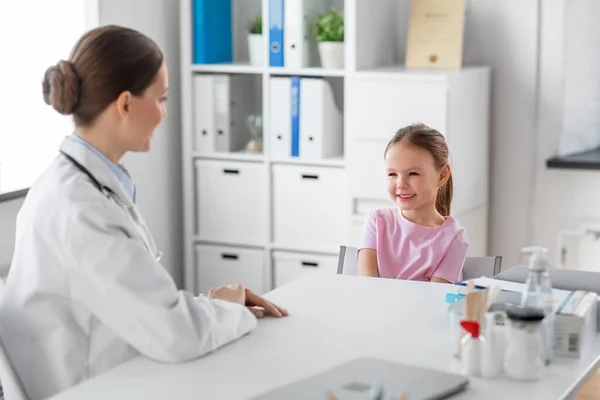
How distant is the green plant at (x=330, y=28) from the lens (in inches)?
170

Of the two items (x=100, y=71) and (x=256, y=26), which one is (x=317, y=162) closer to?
(x=256, y=26)

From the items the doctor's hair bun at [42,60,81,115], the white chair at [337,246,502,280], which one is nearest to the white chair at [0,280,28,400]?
the doctor's hair bun at [42,60,81,115]

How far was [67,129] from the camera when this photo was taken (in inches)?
165

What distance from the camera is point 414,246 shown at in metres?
2.87

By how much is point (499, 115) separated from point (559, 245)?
1.97 ft

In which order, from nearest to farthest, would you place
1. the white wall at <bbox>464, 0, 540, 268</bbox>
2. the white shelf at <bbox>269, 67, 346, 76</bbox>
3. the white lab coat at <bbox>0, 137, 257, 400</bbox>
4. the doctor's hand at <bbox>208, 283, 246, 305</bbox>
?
the white lab coat at <bbox>0, 137, 257, 400</bbox> < the doctor's hand at <bbox>208, 283, 246, 305</bbox> < the white shelf at <bbox>269, 67, 346, 76</bbox> < the white wall at <bbox>464, 0, 540, 268</bbox>

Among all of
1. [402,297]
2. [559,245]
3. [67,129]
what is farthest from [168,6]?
[402,297]

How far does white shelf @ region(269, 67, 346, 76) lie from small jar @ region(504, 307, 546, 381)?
2501 millimetres

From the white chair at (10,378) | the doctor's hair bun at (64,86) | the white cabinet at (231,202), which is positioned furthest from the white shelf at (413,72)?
the white chair at (10,378)

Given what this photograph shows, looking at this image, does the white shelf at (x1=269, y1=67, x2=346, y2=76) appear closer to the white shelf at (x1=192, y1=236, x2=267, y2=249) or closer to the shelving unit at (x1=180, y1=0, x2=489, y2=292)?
the shelving unit at (x1=180, y1=0, x2=489, y2=292)

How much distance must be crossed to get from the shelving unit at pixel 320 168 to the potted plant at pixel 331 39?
0.20ft

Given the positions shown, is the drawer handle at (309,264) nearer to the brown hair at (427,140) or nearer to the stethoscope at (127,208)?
the brown hair at (427,140)

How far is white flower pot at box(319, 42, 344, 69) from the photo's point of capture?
432 cm

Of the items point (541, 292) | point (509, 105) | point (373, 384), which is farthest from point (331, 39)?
point (373, 384)
